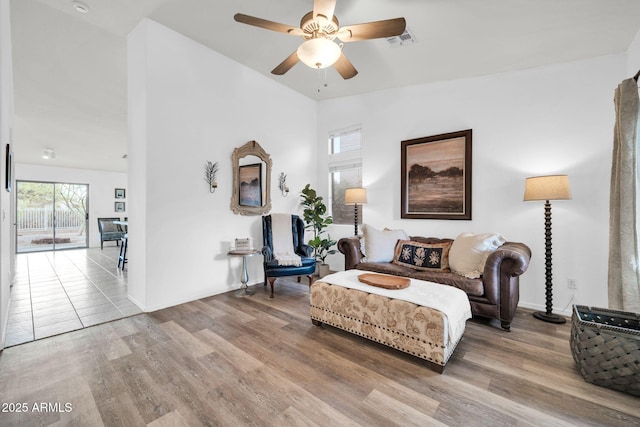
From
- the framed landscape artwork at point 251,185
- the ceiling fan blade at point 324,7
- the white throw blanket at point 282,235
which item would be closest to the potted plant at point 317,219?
the white throw blanket at point 282,235

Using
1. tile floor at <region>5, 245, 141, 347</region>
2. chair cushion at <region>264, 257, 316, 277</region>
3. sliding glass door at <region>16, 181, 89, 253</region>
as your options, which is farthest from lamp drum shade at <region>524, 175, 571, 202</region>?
sliding glass door at <region>16, 181, 89, 253</region>

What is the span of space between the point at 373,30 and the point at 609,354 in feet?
9.32

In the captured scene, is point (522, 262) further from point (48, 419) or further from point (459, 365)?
point (48, 419)

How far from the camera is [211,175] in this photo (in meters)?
3.52

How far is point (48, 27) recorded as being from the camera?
2898 millimetres

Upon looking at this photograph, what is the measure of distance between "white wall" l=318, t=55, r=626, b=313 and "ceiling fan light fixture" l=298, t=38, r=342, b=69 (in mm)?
2394

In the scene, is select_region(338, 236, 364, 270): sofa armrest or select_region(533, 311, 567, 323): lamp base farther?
select_region(338, 236, 364, 270): sofa armrest

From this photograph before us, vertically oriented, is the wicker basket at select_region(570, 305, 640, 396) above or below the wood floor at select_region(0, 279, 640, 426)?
above

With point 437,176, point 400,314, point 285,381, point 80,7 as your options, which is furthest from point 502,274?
point 80,7

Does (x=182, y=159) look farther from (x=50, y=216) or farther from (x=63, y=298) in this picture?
(x=50, y=216)

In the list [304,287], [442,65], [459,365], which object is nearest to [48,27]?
[304,287]

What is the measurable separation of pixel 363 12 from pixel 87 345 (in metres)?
3.98

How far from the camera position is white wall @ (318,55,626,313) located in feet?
9.30

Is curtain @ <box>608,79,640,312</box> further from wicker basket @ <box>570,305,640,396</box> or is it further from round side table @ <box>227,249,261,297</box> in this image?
round side table @ <box>227,249,261,297</box>
